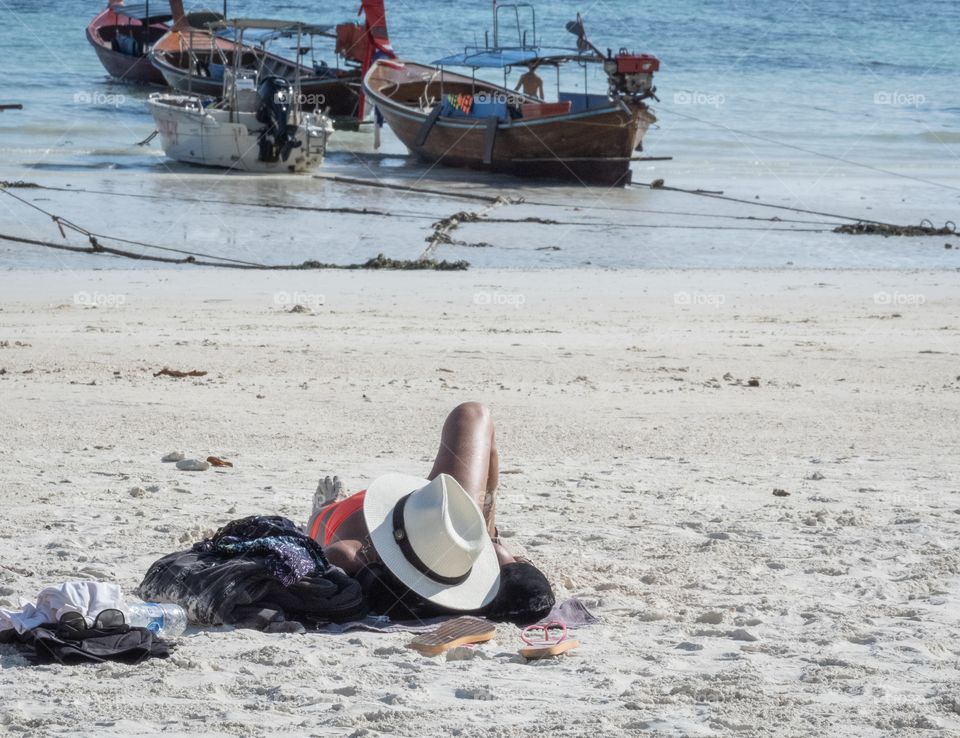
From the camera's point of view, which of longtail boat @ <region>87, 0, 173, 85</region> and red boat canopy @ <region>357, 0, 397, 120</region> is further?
longtail boat @ <region>87, 0, 173, 85</region>

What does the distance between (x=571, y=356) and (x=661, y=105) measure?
79.3 feet

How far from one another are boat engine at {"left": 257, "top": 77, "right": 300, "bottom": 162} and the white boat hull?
8 centimetres

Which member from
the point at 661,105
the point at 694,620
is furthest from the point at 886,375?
the point at 661,105

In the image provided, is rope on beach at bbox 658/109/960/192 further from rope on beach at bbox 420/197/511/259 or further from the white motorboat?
the white motorboat

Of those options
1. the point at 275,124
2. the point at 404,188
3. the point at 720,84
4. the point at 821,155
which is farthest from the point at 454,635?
the point at 720,84

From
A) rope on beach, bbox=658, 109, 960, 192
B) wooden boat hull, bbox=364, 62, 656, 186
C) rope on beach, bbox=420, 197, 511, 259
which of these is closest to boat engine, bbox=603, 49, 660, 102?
wooden boat hull, bbox=364, 62, 656, 186

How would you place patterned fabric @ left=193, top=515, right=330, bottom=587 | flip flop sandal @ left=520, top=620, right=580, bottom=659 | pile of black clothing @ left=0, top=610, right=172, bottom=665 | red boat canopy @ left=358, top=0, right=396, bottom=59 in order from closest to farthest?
pile of black clothing @ left=0, top=610, right=172, bottom=665
flip flop sandal @ left=520, top=620, right=580, bottom=659
patterned fabric @ left=193, top=515, right=330, bottom=587
red boat canopy @ left=358, top=0, right=396, bottom=59

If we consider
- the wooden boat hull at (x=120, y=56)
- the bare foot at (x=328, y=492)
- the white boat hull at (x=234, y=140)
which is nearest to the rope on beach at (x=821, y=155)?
the white boat hull at (x=234, y=140)

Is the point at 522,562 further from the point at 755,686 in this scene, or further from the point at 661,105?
the point at 661,105

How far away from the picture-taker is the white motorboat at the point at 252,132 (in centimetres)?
1984

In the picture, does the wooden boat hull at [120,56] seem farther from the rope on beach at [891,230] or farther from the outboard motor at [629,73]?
the rope on beach at [891,230]

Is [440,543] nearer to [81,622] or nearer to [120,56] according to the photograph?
[81,622]

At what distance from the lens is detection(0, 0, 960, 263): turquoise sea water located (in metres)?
22.5

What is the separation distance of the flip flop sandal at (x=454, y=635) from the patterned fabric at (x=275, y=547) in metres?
0.35
